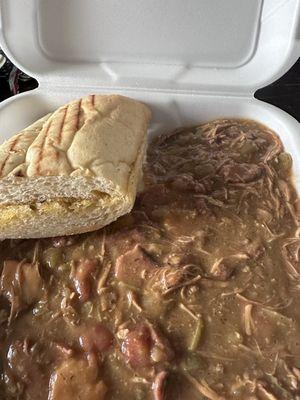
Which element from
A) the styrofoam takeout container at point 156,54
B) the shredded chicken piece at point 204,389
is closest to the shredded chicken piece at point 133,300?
the shredded chicken piece at point 204,389

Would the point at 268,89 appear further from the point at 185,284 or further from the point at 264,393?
the point at 264,393

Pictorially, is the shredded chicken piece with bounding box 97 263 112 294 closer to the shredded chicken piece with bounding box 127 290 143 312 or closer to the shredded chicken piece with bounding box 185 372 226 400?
the shredded chicken piece with bounding box 127 290 143 312

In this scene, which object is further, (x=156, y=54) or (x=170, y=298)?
(x=156, y=54)

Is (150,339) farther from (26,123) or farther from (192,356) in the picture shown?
(26,123)

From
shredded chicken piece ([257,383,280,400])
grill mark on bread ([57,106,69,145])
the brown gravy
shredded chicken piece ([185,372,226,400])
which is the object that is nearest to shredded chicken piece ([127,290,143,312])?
the brown gravy

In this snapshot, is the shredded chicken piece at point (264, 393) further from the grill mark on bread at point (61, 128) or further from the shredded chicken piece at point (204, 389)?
the grill mark on bread at point (61, 128)

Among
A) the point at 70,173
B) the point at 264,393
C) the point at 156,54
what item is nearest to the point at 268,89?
the point at 156,54

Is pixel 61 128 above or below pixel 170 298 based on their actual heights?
above

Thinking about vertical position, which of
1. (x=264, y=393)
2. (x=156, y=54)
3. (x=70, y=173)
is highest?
(x=156, y=54)

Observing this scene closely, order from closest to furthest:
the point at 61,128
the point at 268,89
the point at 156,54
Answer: the point at 61,128 → the point at 156,54 → the point at 268,89
